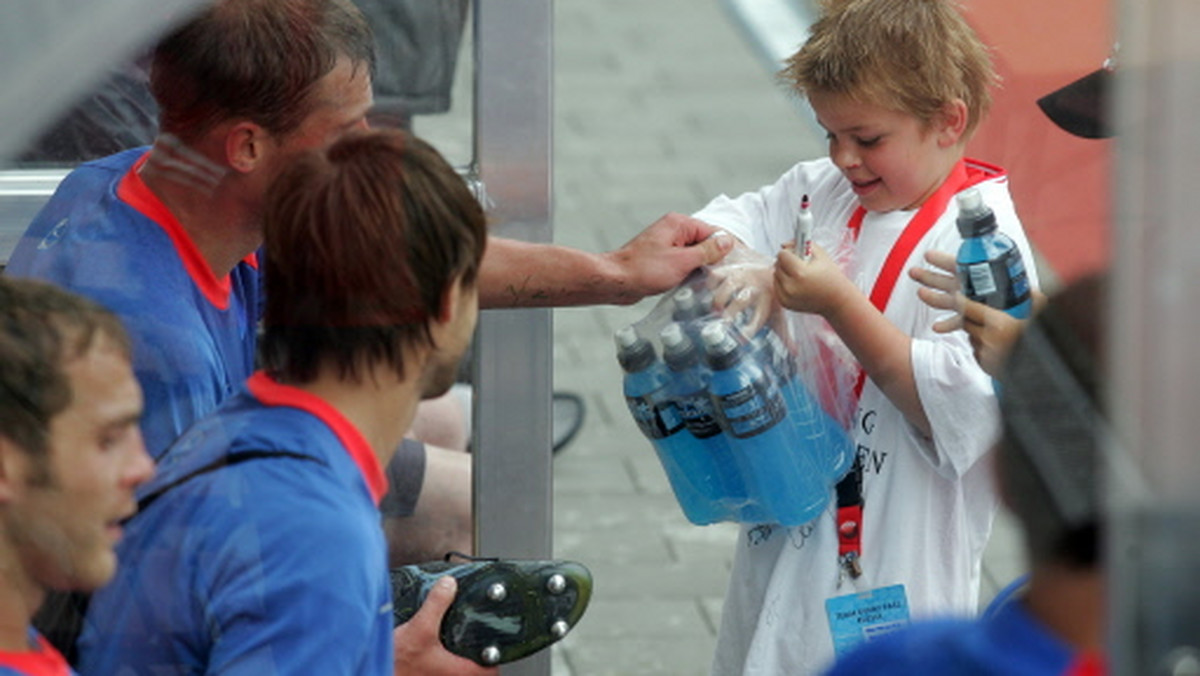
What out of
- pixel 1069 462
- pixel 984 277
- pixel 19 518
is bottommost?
pixel 984 277

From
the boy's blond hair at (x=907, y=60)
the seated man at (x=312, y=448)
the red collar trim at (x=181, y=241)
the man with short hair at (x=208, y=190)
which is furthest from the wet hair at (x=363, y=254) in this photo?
the boy's blond hair at (x=907, y=60)

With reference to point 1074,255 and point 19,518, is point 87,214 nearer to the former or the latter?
point 19,518

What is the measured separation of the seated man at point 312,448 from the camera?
55.0 inches

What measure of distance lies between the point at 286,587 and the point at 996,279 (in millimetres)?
884

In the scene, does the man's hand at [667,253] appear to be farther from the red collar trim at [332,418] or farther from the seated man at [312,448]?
the red collar trim at [332,418]

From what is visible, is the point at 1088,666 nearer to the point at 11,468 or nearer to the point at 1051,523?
the point at 1051,523

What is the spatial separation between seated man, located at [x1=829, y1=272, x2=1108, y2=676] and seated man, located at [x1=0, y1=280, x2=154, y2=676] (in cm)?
58

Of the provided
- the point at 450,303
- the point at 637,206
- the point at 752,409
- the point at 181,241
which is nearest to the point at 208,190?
the point at 181,241

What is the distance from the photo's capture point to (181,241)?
1854 millimetres

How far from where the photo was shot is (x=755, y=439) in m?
2.02

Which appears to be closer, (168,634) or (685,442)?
(168,634)

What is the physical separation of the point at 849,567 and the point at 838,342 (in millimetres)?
265

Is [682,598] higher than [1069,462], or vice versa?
[1069,462]

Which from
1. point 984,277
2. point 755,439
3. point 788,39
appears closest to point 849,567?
A: point 755,439
